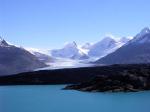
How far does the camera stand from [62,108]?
76.5 meters

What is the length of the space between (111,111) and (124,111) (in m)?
Answer: 2.13

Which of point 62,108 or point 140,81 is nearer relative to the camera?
point 62,108

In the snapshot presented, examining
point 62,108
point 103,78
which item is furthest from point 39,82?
point 62,108

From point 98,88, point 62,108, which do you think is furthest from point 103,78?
point 62,108

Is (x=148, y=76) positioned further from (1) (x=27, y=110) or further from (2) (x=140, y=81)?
(1) (x=27, y=110)

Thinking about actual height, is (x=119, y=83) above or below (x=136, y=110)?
above

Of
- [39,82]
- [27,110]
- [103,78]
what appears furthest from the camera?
[39,82]

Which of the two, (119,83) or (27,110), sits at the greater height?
(119,83)

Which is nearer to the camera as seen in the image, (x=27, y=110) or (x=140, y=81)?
(x=27, y=110)

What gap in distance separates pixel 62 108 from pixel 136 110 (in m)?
14.1

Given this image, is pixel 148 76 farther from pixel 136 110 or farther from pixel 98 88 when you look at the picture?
pixel 136 110

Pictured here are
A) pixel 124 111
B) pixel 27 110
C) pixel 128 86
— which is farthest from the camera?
pixel 128 86

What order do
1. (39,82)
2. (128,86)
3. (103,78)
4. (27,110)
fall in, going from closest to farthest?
(27,110) → (128,86) → (103,78) → (39,82)

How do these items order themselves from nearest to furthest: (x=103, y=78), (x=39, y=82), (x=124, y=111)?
(x=124, y=111)
(x=103, y=78)
(x=39, y=82)
